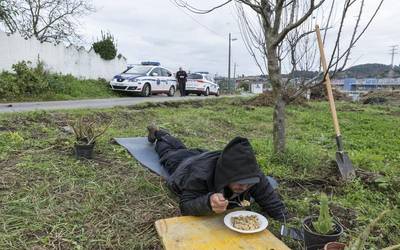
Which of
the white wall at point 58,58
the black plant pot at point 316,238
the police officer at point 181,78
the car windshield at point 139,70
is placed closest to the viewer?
the black plant pot at point 316,238

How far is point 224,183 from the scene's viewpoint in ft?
8.28

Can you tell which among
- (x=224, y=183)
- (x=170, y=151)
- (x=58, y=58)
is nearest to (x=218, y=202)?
(x=224, y=183)

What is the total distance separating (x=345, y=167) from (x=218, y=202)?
199cm

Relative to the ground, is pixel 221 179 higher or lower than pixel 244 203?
higher

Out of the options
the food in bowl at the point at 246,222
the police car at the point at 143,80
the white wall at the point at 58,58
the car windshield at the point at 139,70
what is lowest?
the food in bowl at the point at 246,222

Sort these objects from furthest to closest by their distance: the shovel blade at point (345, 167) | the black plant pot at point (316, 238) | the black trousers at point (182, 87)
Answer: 1. the black trousers at point (182, 87)
2. the shovel blade at point (345, 167)
3. the black plant pot at point (316, 238)

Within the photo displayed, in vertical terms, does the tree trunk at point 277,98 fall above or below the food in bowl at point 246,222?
above

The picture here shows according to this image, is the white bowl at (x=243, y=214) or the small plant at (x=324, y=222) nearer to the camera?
the small plant at (x=324, y=222)

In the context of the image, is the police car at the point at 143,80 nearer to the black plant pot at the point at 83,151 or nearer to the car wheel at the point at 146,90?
the car wheel at the point at 146,90

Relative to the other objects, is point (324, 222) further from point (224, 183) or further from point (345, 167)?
point (345, 167)

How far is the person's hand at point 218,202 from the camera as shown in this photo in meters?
2.53

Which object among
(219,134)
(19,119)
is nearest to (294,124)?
(219,134)

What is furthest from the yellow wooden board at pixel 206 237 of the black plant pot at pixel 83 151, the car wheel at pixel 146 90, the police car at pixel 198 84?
the police car at pixel 198 84

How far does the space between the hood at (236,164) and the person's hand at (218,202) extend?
0.07 meters
